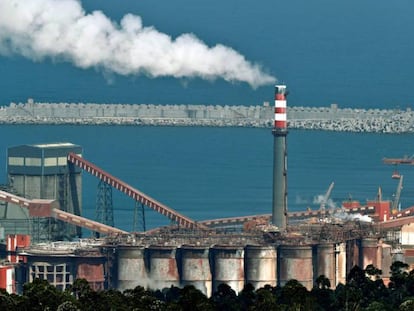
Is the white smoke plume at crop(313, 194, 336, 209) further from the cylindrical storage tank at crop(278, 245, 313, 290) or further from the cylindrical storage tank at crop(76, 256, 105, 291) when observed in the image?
the cylindrical storage tank at crop(76, 256, 105, 291)

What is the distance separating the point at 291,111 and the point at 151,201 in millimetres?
97166

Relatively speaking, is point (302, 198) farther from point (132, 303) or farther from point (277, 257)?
point (132, 303)

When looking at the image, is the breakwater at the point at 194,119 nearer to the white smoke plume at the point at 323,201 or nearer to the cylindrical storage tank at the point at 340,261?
the white smoke plume at the point at 323,201

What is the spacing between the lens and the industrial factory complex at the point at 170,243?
3558 inches

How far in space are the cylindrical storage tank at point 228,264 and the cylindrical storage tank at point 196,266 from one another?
28cm

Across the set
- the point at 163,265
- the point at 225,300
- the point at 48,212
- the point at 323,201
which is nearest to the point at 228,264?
the point at 163,265

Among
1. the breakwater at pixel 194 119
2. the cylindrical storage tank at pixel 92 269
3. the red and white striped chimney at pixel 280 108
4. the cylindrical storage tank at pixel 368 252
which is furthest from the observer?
the breakwater at pixel 194 119

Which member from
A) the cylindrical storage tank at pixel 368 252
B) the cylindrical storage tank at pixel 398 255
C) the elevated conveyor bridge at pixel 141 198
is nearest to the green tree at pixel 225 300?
the cylindrical storage tank at pixel 398 255

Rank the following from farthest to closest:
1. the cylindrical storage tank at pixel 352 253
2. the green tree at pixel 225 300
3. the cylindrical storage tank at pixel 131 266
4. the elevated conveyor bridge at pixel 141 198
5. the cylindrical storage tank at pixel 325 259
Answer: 1. the elevated conveyor bridge at pixel 141 198
2. the cylindrical storage tank at pixel 352 253
3. the cylindrical storage tank at pixel 325 259
4. the cylindrical storage tank at pixel 131 266
5. the green tree at pixel 225 300

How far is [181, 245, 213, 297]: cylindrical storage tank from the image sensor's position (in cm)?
9056

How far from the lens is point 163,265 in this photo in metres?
90.9

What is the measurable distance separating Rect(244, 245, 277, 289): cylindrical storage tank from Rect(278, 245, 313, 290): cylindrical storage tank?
0.85 feet

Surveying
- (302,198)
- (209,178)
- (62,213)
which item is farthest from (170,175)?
(62,213)

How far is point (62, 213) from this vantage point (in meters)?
96.4
